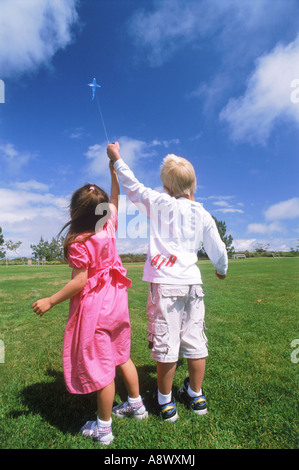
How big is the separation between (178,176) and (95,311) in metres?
1.17

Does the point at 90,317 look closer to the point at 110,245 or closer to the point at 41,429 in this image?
the point at 110,245

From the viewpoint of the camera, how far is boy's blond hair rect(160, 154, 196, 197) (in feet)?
7.40

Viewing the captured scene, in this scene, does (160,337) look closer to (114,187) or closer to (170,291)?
(170,291)

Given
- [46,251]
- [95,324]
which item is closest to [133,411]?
[95,324]

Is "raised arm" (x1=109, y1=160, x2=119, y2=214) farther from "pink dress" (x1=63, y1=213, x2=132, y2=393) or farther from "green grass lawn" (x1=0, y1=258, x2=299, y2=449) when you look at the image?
"green grass lawn" (x1=0, y1=258, x2=299, y2=449)

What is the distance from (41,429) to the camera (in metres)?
2.03

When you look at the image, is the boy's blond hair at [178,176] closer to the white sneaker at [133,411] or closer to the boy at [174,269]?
the boy at [174,269]

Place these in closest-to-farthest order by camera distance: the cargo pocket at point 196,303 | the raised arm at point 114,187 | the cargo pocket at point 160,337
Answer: the cargo pocket at point 160,337 → the cargo pocket at point 196,303 → the raised arm at point 114,187

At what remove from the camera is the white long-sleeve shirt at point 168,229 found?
7.03 ft

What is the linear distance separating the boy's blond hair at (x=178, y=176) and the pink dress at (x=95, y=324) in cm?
63

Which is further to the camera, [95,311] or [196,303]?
[196,303]

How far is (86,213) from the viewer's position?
2.12 m

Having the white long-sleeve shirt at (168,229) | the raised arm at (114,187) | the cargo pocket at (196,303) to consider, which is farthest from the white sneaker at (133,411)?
the raised arm at (114,187)

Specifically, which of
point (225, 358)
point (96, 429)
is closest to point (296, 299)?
point (225, 358)
